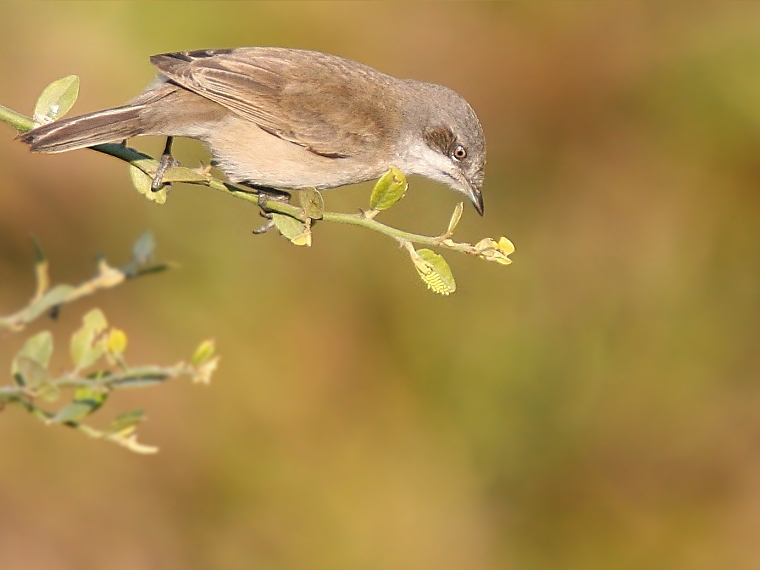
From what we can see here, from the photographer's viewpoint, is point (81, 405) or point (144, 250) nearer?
point (81, 405)

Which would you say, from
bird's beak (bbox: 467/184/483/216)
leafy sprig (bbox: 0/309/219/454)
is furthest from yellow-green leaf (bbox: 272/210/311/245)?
bird's beak (bbox: 467/184/483/216)

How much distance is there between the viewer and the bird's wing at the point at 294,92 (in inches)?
138

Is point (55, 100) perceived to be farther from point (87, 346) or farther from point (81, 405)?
point (81, 405)

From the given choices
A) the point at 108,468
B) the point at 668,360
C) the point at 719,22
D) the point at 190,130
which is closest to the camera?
the point at 190,130

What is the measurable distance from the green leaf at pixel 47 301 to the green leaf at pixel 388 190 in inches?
31.8

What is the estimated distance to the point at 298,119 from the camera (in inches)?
145

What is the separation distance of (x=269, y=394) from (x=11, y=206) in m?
1.98

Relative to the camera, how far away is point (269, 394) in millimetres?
5500

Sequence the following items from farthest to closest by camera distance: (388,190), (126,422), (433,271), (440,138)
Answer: (440,138) < (388,190) < (433,271) < (126,422)

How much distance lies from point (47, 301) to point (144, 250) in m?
0.31

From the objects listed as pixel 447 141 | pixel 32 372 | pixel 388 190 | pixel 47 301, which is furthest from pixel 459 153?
pixel 32 372

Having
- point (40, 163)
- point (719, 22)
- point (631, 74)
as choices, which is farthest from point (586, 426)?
point (40, 163)

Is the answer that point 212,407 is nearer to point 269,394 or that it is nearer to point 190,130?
point 269,394

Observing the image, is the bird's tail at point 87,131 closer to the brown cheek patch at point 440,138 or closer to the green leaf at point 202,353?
the green leaf at point 202,353
